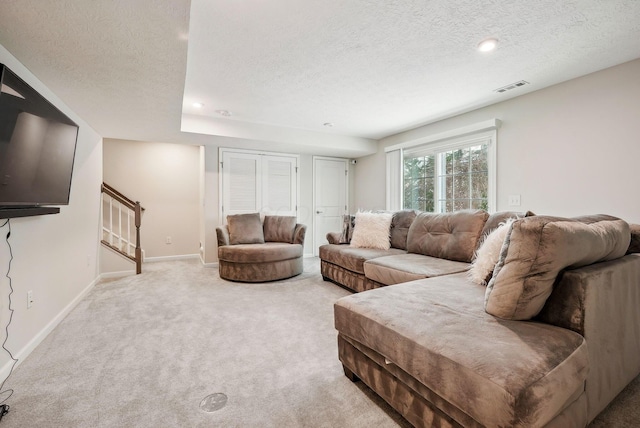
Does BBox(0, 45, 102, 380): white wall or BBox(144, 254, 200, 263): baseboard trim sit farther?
BBox(144, 254, 200, 263): baseboard trim

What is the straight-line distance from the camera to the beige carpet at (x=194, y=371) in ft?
4.43

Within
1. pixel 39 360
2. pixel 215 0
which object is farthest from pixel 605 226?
pixel 39 360

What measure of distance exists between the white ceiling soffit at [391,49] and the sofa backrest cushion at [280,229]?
1.75 meters

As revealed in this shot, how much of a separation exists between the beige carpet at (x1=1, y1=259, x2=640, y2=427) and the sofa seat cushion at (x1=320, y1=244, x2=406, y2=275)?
0.47 m

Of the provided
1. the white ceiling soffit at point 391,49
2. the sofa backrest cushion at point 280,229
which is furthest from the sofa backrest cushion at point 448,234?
the sofa backrest cushion at point 280,229

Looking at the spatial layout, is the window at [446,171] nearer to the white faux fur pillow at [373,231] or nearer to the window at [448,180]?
the window at [448,180]

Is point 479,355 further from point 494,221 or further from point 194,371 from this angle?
point 494,221

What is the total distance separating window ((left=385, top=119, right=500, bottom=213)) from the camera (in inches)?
142

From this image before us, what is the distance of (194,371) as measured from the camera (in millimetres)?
1737

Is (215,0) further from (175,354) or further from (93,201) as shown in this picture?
(93,201)

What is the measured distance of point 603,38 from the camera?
83.0 inches

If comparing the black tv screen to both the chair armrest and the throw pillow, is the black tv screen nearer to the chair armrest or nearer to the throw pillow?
the throw pillow

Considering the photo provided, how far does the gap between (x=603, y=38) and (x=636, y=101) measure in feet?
2.48

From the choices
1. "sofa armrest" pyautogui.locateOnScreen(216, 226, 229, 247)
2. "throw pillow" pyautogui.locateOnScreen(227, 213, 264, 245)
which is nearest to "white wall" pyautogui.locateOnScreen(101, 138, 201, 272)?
"throw pillow" pyautogui.locateOnScreen(227, 213, 264, 245)
